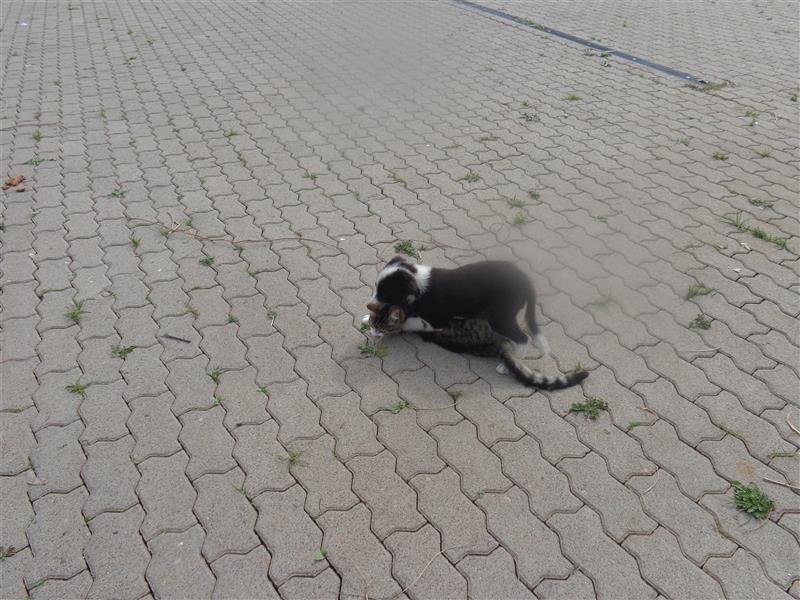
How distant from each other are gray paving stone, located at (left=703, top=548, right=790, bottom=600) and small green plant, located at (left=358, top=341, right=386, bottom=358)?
2.05 m

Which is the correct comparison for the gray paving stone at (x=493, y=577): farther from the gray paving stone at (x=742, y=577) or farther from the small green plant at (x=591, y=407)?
the small green plant at (x=591, y=407)

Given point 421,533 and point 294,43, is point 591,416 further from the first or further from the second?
point 294,43

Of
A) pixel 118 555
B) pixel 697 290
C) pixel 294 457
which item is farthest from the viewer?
pixel 697 290

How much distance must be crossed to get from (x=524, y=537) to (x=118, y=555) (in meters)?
1.82

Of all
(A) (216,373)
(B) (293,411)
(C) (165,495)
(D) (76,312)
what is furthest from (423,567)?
(D) (76,312)

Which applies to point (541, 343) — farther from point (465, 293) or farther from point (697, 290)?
point (697, 290)

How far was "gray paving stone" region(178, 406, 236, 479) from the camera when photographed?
3195 millimetres

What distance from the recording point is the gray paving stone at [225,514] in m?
2.84

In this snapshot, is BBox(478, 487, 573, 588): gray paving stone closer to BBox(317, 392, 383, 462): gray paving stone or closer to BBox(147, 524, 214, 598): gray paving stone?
BBox(317, 392, 383, 462): gray paving stone

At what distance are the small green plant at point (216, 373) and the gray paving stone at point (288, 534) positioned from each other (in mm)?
908

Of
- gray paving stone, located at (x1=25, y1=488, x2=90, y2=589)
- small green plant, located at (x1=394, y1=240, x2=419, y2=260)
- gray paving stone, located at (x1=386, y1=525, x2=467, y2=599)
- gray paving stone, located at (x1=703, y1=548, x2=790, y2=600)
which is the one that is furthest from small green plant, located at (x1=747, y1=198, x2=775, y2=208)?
gray paving stone, located at (x1=25, y1=488, x2=90, y2=589)

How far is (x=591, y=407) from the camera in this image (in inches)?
139

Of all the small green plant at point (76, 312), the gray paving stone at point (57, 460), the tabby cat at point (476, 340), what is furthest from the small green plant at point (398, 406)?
the small green plant at point (76, 312)

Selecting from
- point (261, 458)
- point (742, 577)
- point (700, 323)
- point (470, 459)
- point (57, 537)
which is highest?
point (700, 323)
